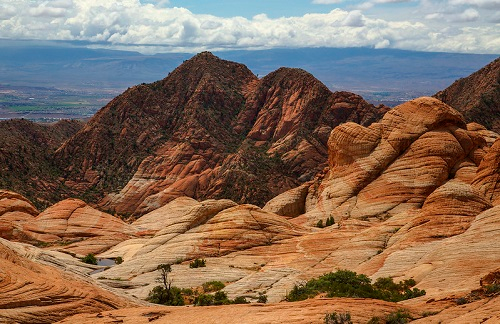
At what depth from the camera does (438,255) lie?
4897 centimetres

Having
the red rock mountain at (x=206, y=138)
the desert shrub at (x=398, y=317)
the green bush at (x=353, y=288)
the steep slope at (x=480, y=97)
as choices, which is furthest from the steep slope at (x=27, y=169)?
the desert shrub at (x=398, y=317)

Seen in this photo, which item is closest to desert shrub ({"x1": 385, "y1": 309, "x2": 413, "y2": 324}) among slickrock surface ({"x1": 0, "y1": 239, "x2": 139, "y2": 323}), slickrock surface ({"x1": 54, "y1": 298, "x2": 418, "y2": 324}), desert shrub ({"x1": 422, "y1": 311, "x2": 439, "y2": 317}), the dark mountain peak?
slickrock surface ({"x1": 54, "y1": 298, "x2": 418, "y2": 324})

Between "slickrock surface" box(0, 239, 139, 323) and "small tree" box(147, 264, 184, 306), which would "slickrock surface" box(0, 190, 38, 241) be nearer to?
"small tree" box(147, 264, 184, 306)

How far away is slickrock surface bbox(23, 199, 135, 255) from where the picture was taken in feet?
269

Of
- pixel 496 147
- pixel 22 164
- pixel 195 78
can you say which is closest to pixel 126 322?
pixel 496 147

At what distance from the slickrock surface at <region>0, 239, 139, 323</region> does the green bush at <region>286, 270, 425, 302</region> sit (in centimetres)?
1356

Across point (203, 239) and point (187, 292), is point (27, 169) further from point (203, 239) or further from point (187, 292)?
point (187, 292)

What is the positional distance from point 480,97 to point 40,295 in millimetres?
136966

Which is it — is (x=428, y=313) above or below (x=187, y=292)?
above

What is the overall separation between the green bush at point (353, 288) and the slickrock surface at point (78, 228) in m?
39.7

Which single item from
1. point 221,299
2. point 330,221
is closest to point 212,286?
point 221,299

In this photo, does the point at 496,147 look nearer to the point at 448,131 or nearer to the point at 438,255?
the point at 448,131

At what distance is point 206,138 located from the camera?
158125 mm

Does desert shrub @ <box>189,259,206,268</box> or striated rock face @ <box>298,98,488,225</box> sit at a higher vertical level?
striated rock face @ <box>298,98,488,225</box>
